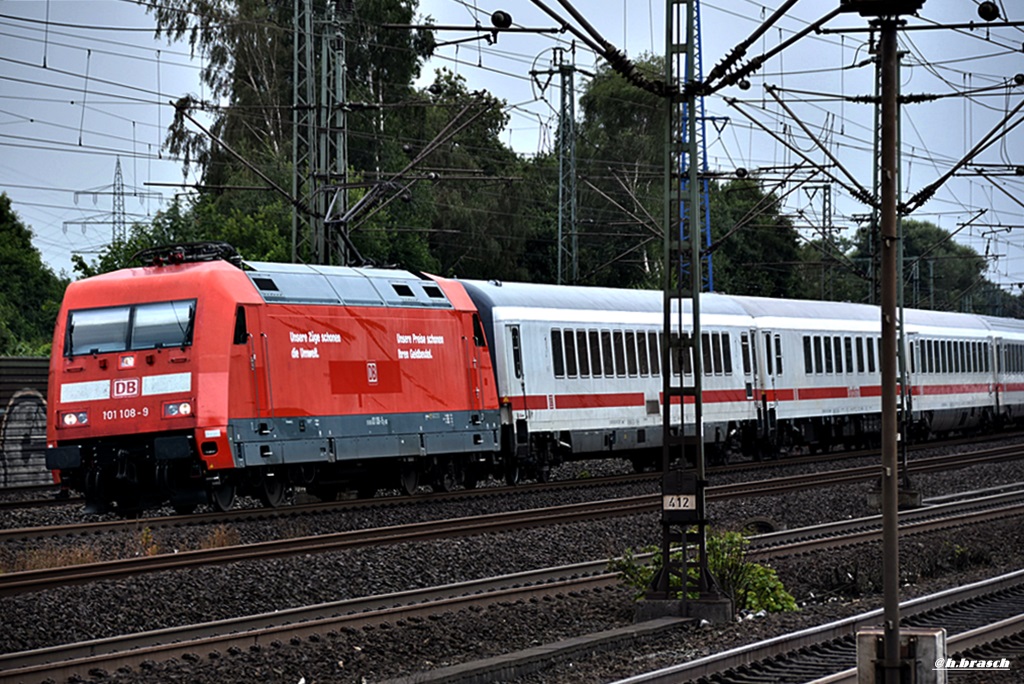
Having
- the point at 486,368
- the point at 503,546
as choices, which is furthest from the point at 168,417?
the point at 486,368

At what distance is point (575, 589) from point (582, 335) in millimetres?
14042

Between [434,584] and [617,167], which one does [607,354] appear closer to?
[434,584]

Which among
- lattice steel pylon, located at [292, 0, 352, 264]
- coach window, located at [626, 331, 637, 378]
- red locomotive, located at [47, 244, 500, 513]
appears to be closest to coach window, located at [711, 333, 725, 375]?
coach window, located at [626, 331, 637, 378]

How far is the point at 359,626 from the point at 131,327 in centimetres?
964

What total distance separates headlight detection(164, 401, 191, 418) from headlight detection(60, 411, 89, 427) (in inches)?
48.4

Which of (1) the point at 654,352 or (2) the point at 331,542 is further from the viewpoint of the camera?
(1) the point at 654,352

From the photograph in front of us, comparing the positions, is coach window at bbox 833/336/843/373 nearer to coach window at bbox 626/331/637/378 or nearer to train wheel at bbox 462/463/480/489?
coach window at bbox 626/331/637/378

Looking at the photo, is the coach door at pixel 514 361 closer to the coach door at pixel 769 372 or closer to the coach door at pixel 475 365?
the coach door at pixel 475 365

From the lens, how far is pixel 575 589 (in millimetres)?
14656

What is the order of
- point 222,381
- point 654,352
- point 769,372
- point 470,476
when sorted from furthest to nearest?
point 769,372 < point 654,352 < point 470,476 < point 222,381

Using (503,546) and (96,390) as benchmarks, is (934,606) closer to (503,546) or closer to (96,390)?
(503,546)

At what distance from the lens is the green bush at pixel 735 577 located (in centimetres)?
1384

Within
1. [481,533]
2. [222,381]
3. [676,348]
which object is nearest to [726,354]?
[481,533]

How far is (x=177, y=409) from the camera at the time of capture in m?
20.2
